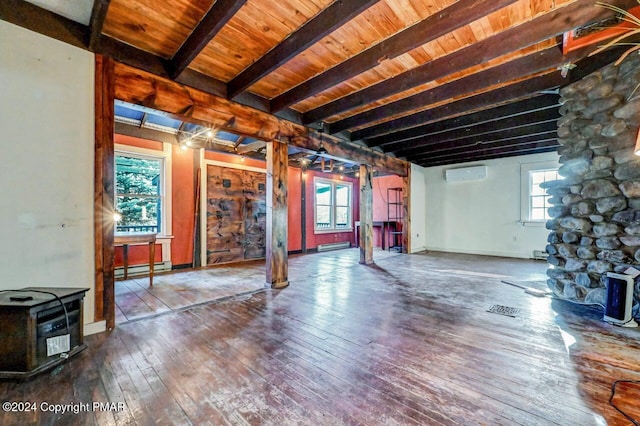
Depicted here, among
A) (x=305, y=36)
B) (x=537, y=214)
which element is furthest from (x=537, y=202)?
(x=305, y=36)

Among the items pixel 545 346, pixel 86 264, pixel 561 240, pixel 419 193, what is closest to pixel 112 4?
pixel 86 264

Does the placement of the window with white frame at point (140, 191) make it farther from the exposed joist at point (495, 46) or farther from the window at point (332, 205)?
the window at point (332, 205)

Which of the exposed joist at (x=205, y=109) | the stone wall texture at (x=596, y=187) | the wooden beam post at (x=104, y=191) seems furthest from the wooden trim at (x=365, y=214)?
the wooden beam post at (x=104, y=191)

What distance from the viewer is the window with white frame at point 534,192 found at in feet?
20.9

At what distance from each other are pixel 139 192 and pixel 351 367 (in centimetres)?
482

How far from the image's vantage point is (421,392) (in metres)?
1.61

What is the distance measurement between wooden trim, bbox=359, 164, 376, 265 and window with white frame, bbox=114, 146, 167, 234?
3963mm

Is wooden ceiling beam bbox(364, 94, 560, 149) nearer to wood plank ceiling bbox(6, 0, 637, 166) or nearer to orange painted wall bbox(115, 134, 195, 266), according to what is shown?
wood plank ceiling bbox(6, 0, 637, 166)

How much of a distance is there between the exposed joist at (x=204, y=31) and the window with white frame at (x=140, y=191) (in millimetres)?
2718

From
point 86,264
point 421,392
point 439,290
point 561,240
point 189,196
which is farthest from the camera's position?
point 189,196

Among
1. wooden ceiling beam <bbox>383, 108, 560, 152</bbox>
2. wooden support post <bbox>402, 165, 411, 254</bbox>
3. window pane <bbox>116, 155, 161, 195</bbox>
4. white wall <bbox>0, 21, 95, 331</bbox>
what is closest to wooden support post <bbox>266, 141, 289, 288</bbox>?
white wall <bbox>0, 21, 95, 331</bbox>

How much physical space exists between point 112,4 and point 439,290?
460cm

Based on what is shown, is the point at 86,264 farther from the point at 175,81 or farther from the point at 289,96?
the point at 289,96

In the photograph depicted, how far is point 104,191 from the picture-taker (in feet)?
8.13
